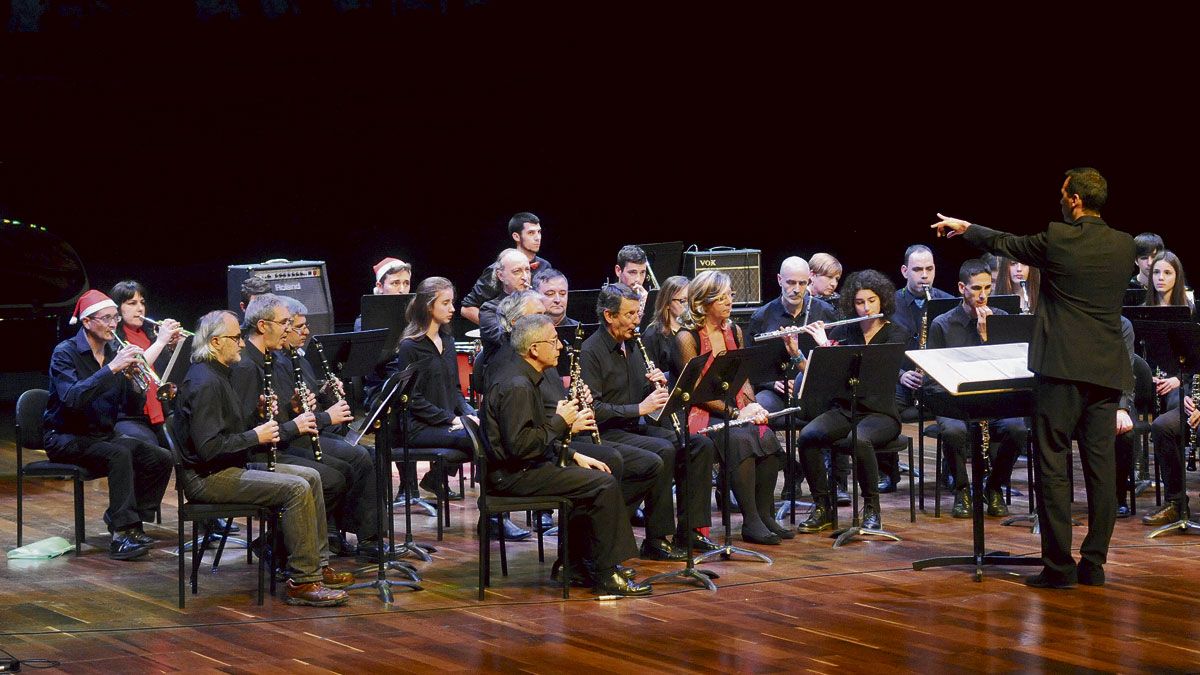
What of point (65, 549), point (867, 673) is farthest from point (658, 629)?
point (65, 549)

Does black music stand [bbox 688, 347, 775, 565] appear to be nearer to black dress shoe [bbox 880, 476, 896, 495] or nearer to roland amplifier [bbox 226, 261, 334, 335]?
black dress shoe [bbox 880, 476, 896, 495]

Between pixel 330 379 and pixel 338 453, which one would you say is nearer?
pixel 330 379

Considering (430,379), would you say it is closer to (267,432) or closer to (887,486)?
(267,432)

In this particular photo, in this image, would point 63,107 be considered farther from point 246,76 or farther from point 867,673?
point 867,673

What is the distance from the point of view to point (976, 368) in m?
5.49

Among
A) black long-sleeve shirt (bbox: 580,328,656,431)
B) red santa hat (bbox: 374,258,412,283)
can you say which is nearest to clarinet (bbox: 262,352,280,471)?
black long-sleeve shirt (bbox: 580,328,656,431)

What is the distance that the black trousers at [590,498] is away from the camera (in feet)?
17.9

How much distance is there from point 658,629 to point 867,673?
83 centimetres

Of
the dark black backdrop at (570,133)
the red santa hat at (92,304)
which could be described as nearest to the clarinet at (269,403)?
the red santa hat at (92,304)

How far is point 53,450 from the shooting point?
6312mm

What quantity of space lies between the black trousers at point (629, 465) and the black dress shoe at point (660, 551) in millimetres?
188

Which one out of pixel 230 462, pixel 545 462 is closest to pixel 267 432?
pixel 230 462

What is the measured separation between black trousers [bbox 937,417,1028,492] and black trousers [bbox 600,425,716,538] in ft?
4.58

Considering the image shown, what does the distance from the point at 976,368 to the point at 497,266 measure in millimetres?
2969
